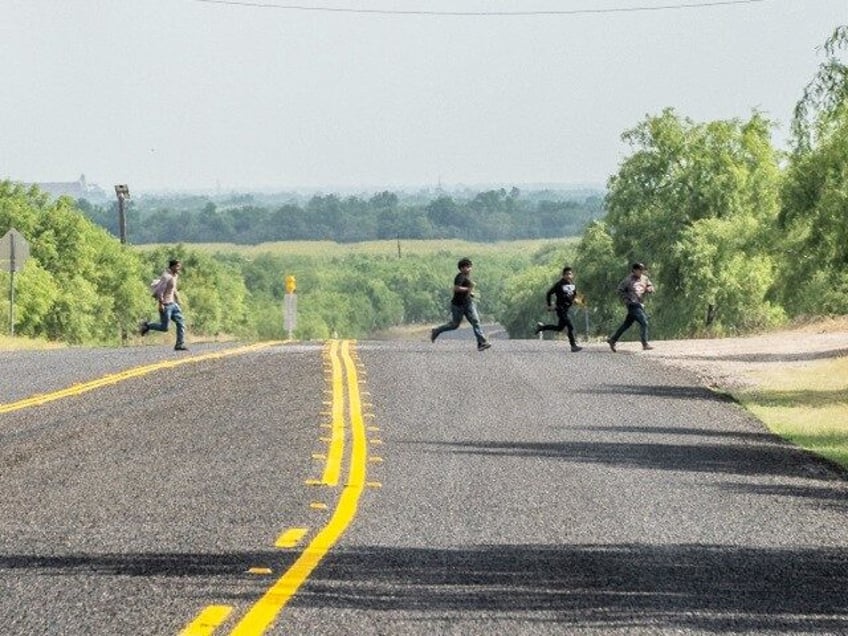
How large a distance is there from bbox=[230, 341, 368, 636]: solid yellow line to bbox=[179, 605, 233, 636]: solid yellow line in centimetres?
11

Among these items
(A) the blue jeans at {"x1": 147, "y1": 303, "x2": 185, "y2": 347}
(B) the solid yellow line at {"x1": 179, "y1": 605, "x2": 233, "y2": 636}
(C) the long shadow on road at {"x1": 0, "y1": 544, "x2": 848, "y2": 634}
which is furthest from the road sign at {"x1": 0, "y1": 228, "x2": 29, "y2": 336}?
(B) the solid yellow line at {"x1": 179, "y1": 605, "x2": 233, "y2": 636}

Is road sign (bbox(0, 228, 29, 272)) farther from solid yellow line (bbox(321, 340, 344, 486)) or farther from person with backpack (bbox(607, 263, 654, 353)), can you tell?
solid yellow line (bbox(321, 340, 344, 486))

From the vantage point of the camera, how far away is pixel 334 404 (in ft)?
76.3

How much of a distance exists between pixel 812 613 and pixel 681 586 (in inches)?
38.6

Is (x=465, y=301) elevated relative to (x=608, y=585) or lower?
lower

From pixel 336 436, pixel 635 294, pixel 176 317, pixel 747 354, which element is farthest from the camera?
pixel 747 354

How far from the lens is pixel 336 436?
19.6 m

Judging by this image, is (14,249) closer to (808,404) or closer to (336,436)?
(808,404)

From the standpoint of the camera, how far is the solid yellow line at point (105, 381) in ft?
73.7

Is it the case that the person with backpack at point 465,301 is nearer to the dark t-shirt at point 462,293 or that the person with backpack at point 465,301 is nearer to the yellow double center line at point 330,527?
the dark t-shirt at point 462,293

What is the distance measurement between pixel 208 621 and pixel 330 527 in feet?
12.6

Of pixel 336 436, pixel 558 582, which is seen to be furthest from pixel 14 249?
pixel 558 582

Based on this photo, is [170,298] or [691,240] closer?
[170,298]

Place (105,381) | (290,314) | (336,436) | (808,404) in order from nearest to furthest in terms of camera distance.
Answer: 1. (336,436)
2. (105,381)
3. (808,404)
4. (290,314)
